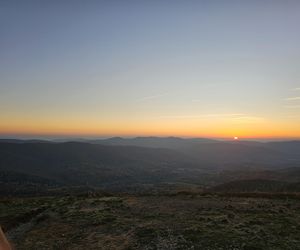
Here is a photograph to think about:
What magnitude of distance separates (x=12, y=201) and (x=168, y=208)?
22.1m

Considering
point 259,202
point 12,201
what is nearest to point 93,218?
point 259,202

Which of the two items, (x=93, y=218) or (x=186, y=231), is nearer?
(x=186, y=231)

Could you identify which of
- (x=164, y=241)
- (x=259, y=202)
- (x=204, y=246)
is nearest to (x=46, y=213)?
(x=164, y=241)

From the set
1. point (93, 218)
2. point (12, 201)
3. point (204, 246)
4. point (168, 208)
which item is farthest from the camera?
point (12, 201)

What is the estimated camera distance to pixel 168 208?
31.0 m

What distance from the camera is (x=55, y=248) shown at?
22312 millimetres

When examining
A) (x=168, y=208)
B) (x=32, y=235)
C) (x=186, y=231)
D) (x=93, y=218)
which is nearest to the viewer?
(x=186, y=231)

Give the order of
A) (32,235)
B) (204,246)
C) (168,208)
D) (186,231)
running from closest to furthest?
(204,246)
(186,231)
(32,235)
(168,208)

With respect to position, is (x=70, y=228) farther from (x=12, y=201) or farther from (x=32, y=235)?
(x=12, y=201)

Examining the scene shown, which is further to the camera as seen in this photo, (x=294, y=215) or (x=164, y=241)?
(x=294, y=215)

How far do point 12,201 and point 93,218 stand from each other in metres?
18.6

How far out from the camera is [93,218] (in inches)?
1138

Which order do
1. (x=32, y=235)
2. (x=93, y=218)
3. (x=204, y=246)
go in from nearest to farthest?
(x=204, y=246) < (x=32, y=235) < (x=93, y=218)

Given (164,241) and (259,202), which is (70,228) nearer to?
(164,241)
